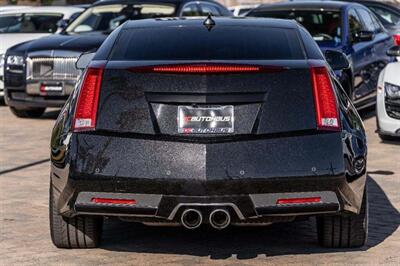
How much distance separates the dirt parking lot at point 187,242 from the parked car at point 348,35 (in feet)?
15.7

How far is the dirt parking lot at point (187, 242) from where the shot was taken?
7.32m

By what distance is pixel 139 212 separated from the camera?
6809 mm

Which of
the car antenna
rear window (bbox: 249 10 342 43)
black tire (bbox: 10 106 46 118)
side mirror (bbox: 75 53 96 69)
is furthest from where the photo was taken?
black tire (bbox: 10 106 46 118)

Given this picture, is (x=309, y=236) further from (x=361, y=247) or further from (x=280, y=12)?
(x=280, y=12)

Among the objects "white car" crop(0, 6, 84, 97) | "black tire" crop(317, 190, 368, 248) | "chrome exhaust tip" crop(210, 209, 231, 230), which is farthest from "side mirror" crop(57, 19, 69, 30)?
"chrome exhaust tip" crop(210, 209, 231, 230)

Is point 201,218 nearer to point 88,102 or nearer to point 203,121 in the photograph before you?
point 203,121

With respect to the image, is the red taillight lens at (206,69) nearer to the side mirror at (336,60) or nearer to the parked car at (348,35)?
the side mirror at (336,60)

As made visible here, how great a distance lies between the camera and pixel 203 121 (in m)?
6.84

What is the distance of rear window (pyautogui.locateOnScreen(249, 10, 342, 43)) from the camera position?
1505cm

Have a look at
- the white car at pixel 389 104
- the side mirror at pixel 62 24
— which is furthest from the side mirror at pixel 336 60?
the side mirror at pixel 62 24

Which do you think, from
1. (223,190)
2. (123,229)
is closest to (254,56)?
(223,190)

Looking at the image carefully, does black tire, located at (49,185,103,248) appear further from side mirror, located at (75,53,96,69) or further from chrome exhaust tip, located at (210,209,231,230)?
side mirror, located at (75,53,96,69)

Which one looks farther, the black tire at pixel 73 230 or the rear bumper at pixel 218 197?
the black tire at pixel 73 230

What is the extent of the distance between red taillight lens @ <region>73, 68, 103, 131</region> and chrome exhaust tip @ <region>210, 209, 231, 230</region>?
0.90 metres
